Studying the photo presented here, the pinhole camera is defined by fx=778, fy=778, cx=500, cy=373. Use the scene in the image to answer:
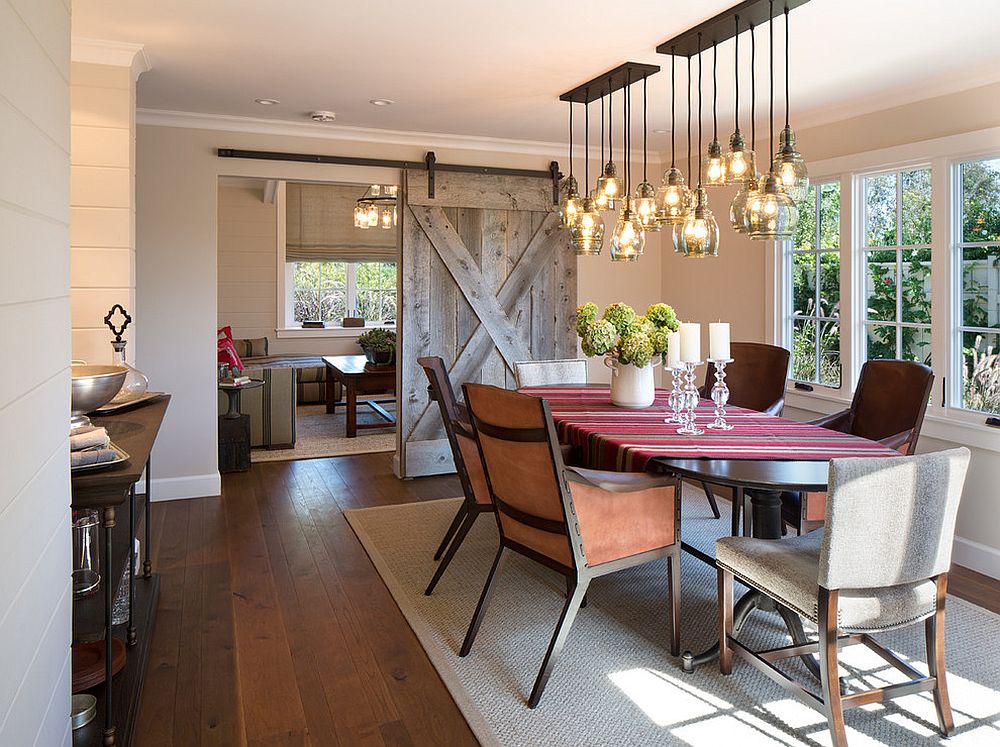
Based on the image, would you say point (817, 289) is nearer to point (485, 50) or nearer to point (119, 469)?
point (485, 50)

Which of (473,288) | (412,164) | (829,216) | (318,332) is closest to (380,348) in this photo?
(473,288)

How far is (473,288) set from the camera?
5719mm

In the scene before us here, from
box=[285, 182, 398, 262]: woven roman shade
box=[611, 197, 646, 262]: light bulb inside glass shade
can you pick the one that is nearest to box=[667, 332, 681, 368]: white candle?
box=[611, 197, 646, 262]: light bulb inside glass shade

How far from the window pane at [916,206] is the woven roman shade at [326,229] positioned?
6825 mm

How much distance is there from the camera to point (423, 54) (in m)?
3.57

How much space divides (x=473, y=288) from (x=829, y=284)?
2410 millimetres

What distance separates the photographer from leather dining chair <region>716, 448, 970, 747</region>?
2.02 m

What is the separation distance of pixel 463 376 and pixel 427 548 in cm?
196

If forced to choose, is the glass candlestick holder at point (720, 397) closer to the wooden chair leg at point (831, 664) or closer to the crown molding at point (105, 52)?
the wooden chair leg at point (831, 664)

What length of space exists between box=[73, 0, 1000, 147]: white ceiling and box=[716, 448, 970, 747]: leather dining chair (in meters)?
1.90

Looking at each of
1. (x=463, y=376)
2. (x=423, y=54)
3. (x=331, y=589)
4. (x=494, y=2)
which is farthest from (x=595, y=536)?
(x=463, y=376)

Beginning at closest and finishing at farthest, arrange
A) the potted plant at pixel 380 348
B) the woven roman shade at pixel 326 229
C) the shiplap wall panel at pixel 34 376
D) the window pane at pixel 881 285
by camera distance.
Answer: the shiplap wall panel at pixel 34 376
the window pane at pixel 881 285
the potted plant at pixel 380 348
the woven roman shade at pixel 326 229

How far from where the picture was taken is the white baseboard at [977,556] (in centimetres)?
367

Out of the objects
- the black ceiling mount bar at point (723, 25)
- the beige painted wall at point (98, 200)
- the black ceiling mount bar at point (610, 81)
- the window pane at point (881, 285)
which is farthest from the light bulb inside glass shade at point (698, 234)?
the beige painted wall at point (98, 200)
